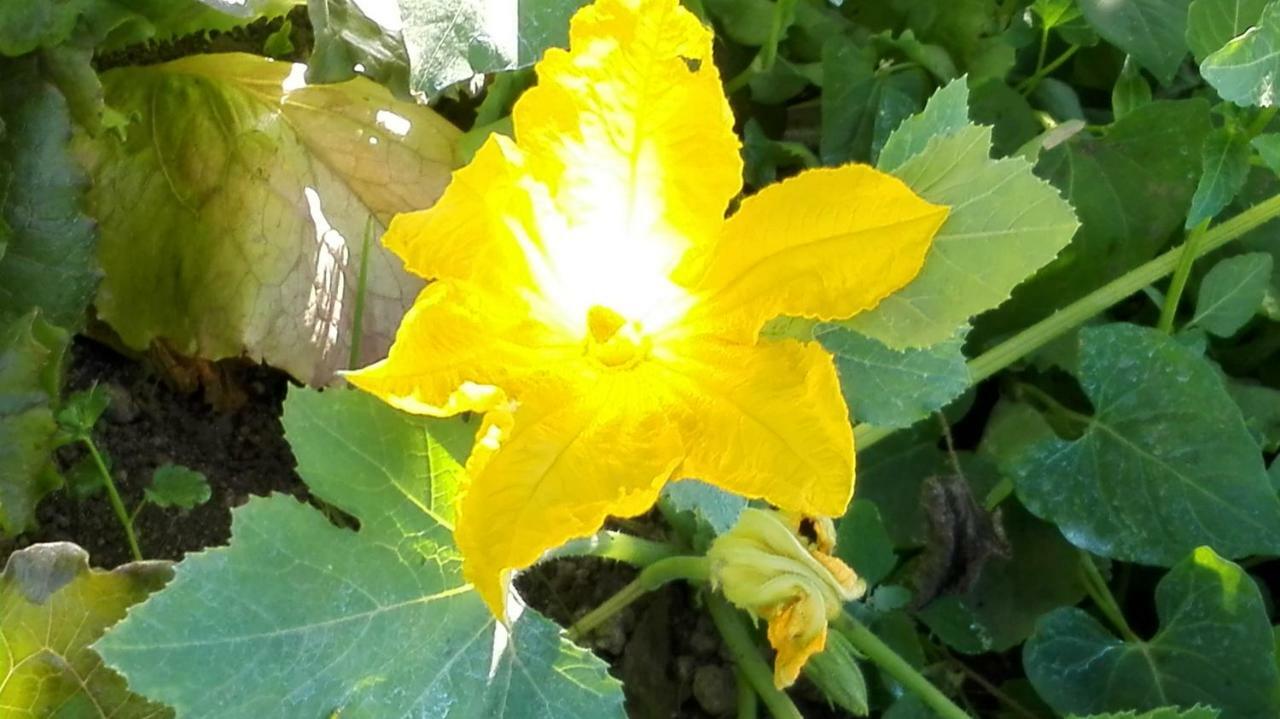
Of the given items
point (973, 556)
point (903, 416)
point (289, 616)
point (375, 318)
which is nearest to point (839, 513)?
point (903, 416)

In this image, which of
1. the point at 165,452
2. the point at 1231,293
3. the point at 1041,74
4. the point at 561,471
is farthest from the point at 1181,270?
the point at 165,452

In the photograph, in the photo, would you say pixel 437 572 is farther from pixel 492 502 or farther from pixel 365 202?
pixel 365 202

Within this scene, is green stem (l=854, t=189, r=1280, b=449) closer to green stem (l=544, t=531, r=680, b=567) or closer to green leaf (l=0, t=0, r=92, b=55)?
green stem (l=544, t=531, r=680, b=567)

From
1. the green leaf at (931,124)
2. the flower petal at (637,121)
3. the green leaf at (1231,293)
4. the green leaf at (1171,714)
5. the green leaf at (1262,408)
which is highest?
the flower petal at (637,121)

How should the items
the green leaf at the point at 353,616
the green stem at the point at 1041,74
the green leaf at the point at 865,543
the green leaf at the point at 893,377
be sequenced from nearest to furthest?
the green leaf at the point at 353,616
the green leaf at the point at 893,377
the green leaf at the point at 865,543
the green stem at the point at 1041,74

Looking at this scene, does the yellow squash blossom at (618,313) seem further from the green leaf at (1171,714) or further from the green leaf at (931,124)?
the green leaf at (1171,714)

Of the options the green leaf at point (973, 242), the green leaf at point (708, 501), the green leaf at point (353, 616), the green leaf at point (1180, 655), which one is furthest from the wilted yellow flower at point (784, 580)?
the green leaf at point (1180, 655)

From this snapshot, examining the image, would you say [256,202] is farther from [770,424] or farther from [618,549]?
[770,424]

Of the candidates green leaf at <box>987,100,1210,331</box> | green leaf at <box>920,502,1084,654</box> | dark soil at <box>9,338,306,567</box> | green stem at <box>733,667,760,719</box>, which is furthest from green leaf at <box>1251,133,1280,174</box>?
dark soil at <box>9,338,306,567</box>
